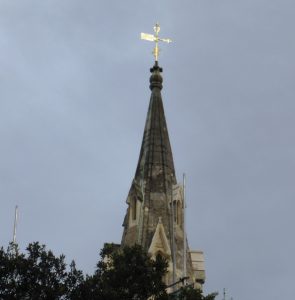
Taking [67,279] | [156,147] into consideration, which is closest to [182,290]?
[67,279]

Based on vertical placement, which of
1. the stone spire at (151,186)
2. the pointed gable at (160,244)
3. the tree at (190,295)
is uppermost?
the stone spire at (151,186)

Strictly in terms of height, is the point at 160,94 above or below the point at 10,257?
above

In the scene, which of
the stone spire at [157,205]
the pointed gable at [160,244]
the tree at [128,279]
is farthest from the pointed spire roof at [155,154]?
the tree at [128,279]

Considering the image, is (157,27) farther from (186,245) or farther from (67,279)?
(67,279)

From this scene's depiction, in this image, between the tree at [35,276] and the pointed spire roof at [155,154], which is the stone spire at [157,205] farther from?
the tree at [35,276]

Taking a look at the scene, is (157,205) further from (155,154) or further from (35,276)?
(35,276)

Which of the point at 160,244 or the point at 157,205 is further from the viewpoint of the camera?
the point at 157,205

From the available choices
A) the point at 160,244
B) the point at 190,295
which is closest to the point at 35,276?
the point at 190,295

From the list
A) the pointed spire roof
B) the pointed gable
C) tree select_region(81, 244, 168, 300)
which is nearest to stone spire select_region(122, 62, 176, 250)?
the pointed spire roof

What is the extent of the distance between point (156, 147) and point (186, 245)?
575 cm

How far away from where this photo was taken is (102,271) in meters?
32.5

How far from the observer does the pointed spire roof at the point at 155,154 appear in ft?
162

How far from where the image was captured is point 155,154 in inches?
1991

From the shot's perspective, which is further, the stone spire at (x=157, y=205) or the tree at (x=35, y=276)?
the stone spire at (x=157, y=205)
